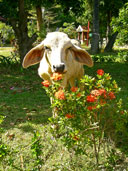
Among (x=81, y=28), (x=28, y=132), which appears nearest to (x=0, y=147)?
(x=28, y=132)

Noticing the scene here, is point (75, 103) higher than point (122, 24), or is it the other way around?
point (122, 24)

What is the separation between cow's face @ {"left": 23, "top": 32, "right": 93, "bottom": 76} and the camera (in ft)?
10.2

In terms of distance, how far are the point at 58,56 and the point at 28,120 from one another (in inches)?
82.5

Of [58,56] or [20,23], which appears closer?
[58,56]

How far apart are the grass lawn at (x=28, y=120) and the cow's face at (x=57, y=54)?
0.91 metres

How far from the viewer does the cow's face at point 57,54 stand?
10.2 ft

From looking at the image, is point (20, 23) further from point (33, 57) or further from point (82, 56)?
point (82, 56)

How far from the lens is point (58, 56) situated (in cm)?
315

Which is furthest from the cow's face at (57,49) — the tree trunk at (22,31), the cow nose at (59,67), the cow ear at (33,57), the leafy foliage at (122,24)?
the tree trunk at (22,31)

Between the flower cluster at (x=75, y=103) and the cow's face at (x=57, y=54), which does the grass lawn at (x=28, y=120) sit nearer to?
the flower cluster at (x=75, y=103)

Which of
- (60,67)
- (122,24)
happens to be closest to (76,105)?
(60,67)

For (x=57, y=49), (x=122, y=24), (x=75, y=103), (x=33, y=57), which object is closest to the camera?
(x=75, y=103)

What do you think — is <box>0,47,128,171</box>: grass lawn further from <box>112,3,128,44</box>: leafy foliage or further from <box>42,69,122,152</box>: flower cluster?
<box>112,3,128,44</box>: leafy foliage

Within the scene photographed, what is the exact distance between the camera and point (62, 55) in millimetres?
3229
